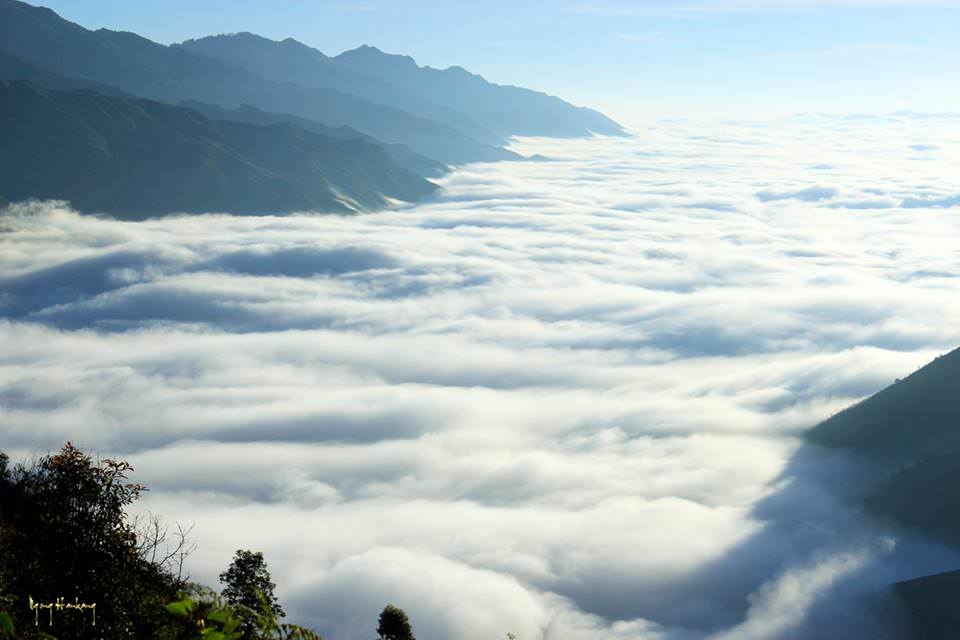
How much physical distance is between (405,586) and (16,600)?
164 meters

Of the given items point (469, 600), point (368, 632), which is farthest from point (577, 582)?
Answer: point (368, 632)

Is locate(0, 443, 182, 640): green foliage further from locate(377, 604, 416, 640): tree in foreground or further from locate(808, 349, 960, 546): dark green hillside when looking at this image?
locate(808, 349, 960, 546): dark green hillside

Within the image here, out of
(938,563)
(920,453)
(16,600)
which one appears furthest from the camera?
(920,453)

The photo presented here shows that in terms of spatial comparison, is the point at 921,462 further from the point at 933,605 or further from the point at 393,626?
the point at 393,626

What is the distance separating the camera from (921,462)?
168 metres

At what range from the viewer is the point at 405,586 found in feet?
587

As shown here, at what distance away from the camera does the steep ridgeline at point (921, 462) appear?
140375 mm

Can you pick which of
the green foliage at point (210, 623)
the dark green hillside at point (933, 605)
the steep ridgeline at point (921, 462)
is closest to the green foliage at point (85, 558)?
the green foliage at point (210, 623)

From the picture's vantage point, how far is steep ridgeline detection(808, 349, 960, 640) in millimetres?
140375

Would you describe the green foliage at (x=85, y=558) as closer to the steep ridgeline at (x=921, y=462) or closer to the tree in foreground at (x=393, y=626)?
the tree in foreground at (x=393, y=626)

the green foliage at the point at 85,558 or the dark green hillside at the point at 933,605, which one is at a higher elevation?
the green foliage at the point at 85,558

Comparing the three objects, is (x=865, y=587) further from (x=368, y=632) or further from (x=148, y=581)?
(x=148, y=581)

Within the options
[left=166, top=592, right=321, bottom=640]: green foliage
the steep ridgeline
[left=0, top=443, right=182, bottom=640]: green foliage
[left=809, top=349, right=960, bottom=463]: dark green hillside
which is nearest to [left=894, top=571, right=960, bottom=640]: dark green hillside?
the steep ridgeline

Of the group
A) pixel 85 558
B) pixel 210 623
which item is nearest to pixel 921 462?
pixel 85 558
